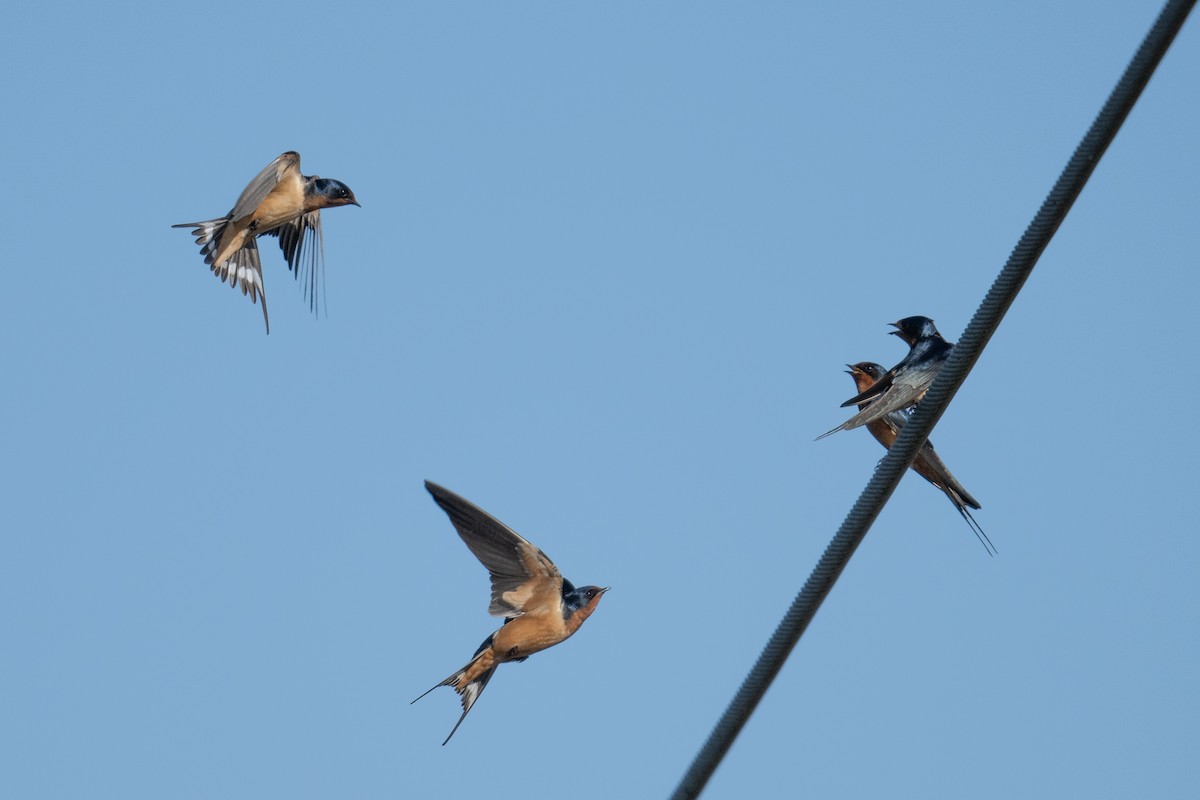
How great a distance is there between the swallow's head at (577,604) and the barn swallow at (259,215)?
2.39 m

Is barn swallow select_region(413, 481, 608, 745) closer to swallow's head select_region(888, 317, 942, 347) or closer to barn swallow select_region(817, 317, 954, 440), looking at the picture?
barn swallow select_region(817, 317, 954, 440)

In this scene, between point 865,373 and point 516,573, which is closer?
point 516,573

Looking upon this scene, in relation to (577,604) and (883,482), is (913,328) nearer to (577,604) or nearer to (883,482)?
(577,604)

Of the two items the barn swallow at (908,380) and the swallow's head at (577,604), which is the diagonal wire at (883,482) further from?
the swallow's head at (577,604)

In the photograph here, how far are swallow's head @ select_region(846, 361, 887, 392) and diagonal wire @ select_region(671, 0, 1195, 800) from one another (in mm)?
4498

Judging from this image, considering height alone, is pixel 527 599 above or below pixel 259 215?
below

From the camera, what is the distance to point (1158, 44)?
196 cm

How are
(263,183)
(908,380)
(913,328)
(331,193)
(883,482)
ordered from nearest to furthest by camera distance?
(883,482) → (908,380) → (913,328) → (263,183) → (331,193)

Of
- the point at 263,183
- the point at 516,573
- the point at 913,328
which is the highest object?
the point at 263,183

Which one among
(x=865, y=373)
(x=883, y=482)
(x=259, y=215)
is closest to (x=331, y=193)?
(x=259, y=215)

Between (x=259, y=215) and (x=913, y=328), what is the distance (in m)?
2.86

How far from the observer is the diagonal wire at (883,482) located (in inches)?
84.7

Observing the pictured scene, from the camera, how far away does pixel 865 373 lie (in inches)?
270

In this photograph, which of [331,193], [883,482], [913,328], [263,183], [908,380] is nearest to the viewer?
[883,482]
